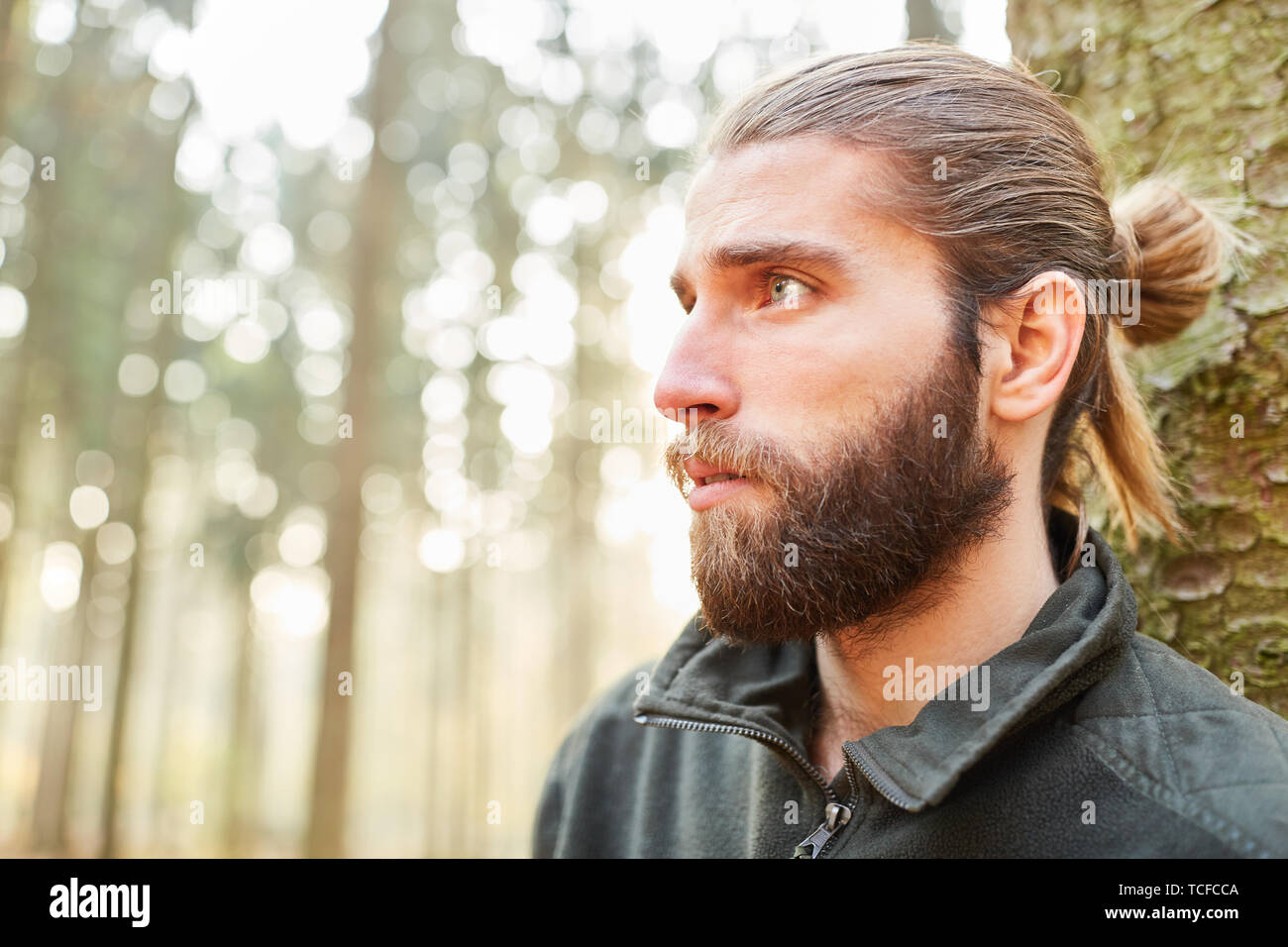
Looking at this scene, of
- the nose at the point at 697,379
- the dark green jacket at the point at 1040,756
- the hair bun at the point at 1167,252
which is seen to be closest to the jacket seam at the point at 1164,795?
the dark green jacket at the point at 1040,756

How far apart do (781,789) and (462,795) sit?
77.4ft

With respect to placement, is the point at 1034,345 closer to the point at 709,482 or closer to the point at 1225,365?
the point at 1225,365

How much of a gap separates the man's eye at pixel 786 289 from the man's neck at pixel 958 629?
75 centimetres

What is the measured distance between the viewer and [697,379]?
6.93ft

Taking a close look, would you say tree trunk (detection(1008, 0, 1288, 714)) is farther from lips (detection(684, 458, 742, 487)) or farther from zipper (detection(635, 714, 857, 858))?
lips (detection(684, 458, 742, 487))

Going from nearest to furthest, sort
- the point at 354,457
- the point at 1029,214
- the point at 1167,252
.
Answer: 1. the point at 1029,214
2. the point at 1167,252
3. the point at 354,457

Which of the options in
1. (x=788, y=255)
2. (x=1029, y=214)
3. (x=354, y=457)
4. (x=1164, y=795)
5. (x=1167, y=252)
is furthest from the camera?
(x=354, y=457)

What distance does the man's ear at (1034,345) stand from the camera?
2.13 m

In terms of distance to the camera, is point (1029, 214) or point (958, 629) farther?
point (1029, 214)

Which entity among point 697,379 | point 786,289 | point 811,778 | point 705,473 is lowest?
point 811,778

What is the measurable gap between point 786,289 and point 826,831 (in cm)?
127

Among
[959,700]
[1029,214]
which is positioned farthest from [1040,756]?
[1029,214]

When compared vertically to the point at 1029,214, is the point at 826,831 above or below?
below

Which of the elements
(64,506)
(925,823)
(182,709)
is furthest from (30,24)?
(182,709)
